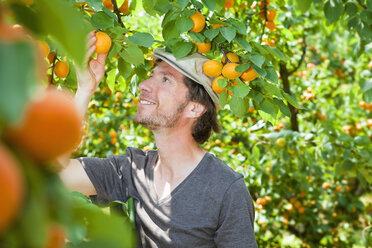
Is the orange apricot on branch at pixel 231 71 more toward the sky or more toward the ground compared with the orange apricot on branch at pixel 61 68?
more toward the sky

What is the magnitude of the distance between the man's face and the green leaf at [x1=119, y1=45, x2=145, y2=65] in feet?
1.56

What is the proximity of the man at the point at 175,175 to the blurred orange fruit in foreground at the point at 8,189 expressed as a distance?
1216 millimetres

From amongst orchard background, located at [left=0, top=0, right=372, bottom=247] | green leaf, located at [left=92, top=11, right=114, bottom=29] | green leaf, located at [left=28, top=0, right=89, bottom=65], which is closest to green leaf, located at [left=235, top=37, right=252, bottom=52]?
orchard background, located at [left=0, top=0, right=372, bottom=247]

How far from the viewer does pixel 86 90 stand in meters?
1.41

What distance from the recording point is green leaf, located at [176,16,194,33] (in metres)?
1.38

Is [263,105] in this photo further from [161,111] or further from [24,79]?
[24,79]

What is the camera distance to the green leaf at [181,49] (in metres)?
1.50

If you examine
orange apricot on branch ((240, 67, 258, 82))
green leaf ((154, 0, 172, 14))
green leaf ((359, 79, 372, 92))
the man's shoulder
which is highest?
green leaf ((154, 0, 172, 14))

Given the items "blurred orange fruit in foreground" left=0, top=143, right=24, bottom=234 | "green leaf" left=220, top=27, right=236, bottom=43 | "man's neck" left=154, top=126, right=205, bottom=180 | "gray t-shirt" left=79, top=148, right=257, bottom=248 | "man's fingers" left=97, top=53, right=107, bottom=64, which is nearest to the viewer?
"blurred orange fruit in foreground" left=0, top=143, right=24, bottom=234

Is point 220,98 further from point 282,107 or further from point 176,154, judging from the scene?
point 176,154

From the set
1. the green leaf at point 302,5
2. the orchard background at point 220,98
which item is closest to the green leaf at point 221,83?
the orchard background at point 220,98

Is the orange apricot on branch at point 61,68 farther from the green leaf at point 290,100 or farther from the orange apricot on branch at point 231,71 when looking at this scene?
the green leaf at point 290,100

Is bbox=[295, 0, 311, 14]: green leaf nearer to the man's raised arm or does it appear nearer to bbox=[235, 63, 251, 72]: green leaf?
bbox=[235, 63, 251, 72]: green leaf

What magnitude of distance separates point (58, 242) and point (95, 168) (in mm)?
1627
